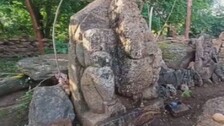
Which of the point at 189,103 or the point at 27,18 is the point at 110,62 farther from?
the point at 27,18

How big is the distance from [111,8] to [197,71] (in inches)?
74.0

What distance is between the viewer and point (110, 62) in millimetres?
2844

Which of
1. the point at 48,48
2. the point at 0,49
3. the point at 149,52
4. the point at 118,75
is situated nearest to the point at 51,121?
the point at 118,75

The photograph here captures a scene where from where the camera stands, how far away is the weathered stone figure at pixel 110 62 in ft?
9.07

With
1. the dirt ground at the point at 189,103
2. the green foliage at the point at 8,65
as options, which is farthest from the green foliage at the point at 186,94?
the green foliage at the point at 8,65

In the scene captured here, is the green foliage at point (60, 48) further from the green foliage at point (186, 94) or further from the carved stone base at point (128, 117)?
the carved stone base at point (128, 117)

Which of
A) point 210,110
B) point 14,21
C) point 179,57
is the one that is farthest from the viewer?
point 14,21

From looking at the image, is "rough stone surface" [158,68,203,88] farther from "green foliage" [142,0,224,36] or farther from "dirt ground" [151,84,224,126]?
"green foliage" [142,0,224,36]

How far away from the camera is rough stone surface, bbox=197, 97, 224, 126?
10.7 feet

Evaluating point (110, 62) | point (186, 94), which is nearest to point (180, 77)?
point (186, 94)

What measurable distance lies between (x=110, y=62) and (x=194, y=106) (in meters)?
1.35

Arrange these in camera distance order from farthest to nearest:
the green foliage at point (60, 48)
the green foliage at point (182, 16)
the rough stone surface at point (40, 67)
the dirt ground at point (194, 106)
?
the green foliage at point (182, 16)
the green foliage at point (60, 48)
the rough stone surface at point (40, 67)
the dirt ground at point (194, 106)

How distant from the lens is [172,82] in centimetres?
393

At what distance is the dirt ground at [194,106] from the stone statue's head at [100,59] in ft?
2.92
